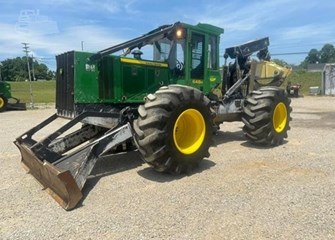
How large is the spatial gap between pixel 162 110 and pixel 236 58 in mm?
4665

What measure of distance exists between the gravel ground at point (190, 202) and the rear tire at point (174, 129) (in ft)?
1.07

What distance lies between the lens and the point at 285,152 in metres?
7.20

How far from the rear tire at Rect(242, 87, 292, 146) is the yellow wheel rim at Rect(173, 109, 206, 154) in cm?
205

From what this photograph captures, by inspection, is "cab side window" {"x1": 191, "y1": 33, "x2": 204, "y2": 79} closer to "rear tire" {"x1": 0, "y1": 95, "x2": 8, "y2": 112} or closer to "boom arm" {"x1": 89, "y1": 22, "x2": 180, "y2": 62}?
"boom arm" {"x1": 89, "y1": 22, "x2": 180, "y2": 62}

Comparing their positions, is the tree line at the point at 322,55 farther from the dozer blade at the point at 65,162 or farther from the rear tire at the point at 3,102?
the dozer blade at the point at 65,162

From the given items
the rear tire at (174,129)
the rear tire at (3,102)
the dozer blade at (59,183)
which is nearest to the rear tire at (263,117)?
the rear tire at (174,129)

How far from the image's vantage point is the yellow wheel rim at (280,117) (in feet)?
26.7

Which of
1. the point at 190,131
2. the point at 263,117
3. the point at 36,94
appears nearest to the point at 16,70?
the point at 36,94

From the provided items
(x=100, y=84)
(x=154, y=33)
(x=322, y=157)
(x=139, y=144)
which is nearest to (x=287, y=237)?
(x=139, y=144)

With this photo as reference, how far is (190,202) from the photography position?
4.39m

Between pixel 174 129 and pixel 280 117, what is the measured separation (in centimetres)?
402

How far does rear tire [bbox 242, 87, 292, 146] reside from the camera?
7457 millimetres

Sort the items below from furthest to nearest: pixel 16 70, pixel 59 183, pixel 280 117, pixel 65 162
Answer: pixel 16 70 → pixel 280 117 → pixel 65 162 → pixel 59 183

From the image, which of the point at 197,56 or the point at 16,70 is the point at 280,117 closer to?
the point at 197,56
